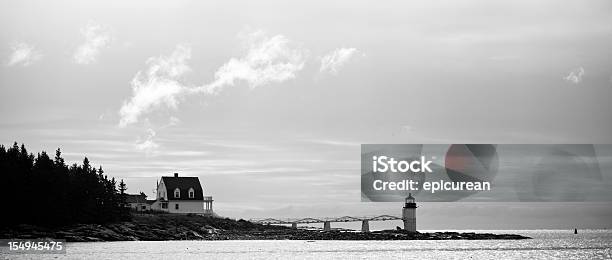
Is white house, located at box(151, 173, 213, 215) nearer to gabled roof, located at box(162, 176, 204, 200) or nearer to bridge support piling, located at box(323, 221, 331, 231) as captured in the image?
gabled roof, located at box(162, 176, 204, 200)

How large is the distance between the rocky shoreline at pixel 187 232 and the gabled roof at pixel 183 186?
23.5 feet

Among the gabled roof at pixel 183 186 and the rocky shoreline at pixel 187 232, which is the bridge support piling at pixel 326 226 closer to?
the rocky shoreline at pixel 187 232

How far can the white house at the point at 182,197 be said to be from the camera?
154125 mm

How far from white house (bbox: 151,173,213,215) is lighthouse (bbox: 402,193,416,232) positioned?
39.5 metres

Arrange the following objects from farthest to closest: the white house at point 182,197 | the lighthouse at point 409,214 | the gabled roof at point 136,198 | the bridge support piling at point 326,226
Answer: the bridge support piling at point 326,226 < the lighthouse at point 409,214 < the gabled roof at point 136,198 < the white house at point 182,197

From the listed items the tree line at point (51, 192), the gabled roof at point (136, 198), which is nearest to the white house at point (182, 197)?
the gabled roof at point (136, 198)

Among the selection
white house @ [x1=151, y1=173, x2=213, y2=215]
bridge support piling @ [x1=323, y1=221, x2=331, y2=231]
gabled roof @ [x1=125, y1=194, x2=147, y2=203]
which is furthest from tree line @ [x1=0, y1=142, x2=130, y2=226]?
bridge support piling @ [x1=323, y1=221, x2=331, y2=231]

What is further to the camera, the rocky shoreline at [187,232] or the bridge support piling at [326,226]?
the bridge support piling at [326,226]

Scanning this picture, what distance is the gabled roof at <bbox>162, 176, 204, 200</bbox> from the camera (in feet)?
506

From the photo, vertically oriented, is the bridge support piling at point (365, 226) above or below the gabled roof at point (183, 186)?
below

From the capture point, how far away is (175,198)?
506 ft

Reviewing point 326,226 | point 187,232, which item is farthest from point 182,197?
point 326,226

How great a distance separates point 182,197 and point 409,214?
44600 mm

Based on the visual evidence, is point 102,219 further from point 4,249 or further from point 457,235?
point 457,235
